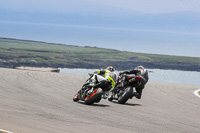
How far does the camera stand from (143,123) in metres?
12.5

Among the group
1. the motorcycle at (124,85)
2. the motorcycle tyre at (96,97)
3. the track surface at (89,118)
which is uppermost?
the motorcycle at (124,85)

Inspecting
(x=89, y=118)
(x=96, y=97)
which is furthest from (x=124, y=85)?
(x=89, y=118)

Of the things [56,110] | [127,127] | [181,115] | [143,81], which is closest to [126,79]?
[143,81]

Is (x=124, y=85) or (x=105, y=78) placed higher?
(x=105, y=78)

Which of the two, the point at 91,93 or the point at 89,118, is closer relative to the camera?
the point at 89,118

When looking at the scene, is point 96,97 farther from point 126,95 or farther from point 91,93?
point 126,95

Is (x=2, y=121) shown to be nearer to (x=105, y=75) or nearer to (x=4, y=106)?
(x=4, y=106)

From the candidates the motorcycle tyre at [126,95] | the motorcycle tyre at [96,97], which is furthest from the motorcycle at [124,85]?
the motorcycle tyre at [96,97]

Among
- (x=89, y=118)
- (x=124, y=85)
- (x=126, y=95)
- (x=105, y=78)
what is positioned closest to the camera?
(x=89, y=118)

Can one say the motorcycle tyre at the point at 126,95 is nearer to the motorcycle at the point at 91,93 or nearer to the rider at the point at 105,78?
the rider at the point at 105,78

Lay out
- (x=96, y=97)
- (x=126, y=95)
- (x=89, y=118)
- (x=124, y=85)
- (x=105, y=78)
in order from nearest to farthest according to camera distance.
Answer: (x=89, y=118) < (x=96, y=97) < (x=105, y=78) < (x=126, y=95) < (x=124, y=85)

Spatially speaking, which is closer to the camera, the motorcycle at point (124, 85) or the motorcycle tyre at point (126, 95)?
the motorcycle tyre at point (126, 95)

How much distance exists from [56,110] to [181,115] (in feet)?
14.1

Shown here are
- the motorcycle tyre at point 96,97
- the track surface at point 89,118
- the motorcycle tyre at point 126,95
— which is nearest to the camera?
the track surface at point 89,118
